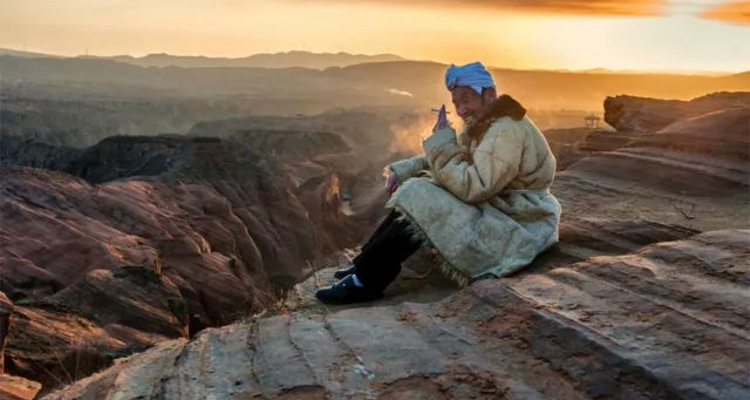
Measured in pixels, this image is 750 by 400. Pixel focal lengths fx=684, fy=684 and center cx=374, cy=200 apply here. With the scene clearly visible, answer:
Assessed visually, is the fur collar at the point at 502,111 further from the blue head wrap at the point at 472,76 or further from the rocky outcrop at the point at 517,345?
the rocky outcrop at the point at 517,345

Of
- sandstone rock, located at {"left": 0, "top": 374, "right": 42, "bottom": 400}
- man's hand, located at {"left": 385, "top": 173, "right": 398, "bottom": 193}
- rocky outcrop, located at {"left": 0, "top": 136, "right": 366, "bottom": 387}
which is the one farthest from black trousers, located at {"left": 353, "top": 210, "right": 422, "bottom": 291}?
rocky outcrop, located at {"left": 0, "top": 136, "right": 366, "bottom": 387}

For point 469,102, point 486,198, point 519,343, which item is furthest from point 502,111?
point 519,343

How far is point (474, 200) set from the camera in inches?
187

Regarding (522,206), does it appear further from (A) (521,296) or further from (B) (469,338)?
(B) (469,338)

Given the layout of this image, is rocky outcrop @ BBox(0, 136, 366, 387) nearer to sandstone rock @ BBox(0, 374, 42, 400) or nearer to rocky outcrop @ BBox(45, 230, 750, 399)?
sandstone rock @ BBox(0, 374, 42, 400)

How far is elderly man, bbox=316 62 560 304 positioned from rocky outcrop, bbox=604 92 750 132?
932cm

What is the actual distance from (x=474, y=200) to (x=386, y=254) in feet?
2.49

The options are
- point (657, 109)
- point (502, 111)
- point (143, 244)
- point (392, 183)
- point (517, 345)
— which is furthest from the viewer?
point (143, 244)

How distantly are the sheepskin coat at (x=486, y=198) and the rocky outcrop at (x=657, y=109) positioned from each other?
30.6ft

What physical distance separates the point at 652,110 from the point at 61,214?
13.3 metres

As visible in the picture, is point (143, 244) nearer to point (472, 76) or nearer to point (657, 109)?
point (657, 109)

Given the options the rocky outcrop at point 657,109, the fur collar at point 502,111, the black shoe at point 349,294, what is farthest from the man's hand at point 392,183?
the rocky outcrop at point 657,109

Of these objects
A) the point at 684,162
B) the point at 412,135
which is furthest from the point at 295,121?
the point at 684,162

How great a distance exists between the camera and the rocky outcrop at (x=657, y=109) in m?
13.5
